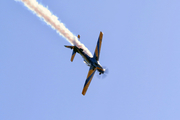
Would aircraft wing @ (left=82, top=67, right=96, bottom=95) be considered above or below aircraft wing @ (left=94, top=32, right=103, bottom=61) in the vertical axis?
below

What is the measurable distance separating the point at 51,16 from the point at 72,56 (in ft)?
26.4

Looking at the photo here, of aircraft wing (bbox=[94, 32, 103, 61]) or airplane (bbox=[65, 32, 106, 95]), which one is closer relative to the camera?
airplane (bbox=[65, 32, 106, 95])

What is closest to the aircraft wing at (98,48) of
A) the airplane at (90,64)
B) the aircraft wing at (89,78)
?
the airplane at (90,64)

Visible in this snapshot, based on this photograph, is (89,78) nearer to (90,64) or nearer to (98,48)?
(90,64)

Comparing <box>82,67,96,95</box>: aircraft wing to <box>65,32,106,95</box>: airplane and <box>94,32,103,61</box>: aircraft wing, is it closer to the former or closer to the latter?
<box>65,32,106,95</box>: airplane

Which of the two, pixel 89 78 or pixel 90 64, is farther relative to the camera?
pixel 89 78

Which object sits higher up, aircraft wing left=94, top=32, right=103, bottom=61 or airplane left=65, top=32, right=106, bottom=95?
aircraft wing left=94, top=32, right=103, bottom=61

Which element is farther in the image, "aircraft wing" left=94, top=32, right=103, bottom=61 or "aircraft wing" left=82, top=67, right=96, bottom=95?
"aircraft wing" left=94, top=32, right=103, bottom=61

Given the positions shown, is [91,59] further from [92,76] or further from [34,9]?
[34,9]

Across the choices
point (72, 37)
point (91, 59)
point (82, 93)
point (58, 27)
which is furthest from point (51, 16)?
point (82, 93)

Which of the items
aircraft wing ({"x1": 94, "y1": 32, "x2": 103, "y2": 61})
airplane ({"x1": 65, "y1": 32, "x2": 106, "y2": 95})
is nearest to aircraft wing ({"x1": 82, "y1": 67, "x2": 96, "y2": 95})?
airplane ({"x1": 65, "y1": 32, "x2": 106, "y2": 95})

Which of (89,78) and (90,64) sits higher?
(90,64)

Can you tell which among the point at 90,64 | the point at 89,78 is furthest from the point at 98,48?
the point at 89,78

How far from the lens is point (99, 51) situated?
39250 millimetres
